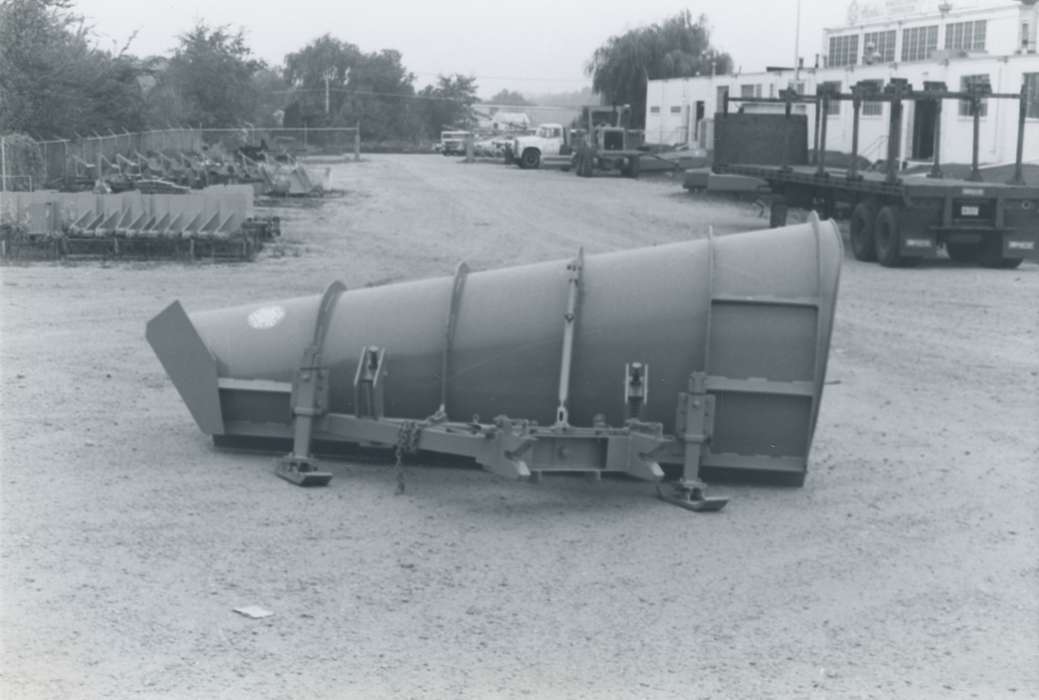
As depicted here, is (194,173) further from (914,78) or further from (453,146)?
(453,146)

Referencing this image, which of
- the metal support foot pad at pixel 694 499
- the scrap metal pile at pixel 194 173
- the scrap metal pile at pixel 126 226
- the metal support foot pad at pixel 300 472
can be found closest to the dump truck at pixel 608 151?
the scrap metal pile at pixel 194 173

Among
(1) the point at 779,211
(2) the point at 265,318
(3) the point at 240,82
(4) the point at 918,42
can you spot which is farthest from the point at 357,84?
(2) the point at 265,318

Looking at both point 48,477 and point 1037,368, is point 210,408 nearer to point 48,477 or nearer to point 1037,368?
point 48,477

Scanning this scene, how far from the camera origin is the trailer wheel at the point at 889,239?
71.4ft

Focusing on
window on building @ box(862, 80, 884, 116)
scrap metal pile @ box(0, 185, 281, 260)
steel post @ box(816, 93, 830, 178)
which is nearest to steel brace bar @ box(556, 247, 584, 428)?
scrap metal pile @ box(0, 185, 281, 260)

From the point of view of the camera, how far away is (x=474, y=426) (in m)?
8.29

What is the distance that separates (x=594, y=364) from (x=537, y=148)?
172 ft

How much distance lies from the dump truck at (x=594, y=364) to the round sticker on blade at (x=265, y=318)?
7.6 inches

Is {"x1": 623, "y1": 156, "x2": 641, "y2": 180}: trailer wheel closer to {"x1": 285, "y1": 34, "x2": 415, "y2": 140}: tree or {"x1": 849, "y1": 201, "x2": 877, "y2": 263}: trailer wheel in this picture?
{"x1": 849, "y1": 201, "x2": 877, "y2": 263}: trailer wheel

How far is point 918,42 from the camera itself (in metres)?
54.3

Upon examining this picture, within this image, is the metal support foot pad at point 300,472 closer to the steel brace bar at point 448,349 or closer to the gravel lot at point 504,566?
the gravel lot at point 504,566

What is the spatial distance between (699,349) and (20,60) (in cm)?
3289

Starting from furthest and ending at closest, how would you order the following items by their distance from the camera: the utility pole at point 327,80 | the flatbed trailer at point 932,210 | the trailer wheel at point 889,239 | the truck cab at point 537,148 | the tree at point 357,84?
the tree at point 357,84 < the utility pole at point 327,80 < the truck cab at point 537,148 < the trailer wheel at point 889,239 < the flatbed trailer at point 932,210

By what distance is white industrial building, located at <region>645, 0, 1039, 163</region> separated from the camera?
123 ft
